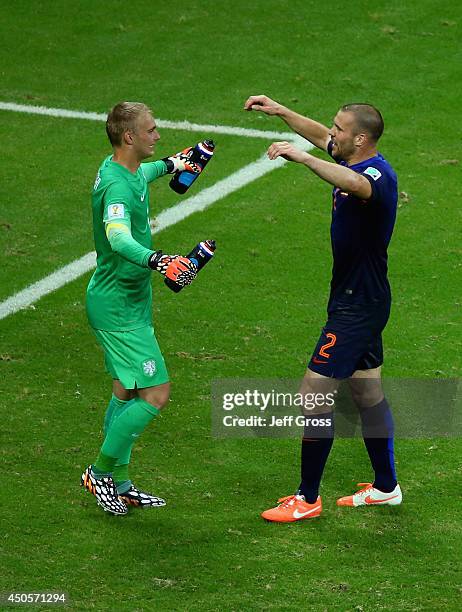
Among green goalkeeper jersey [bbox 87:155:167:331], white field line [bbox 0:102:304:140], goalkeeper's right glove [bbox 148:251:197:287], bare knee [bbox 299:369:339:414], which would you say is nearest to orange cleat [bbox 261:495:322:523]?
bare knee [bbox 299:369:339:414]

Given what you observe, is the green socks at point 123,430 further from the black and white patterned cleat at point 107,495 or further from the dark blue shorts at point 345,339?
the dark blue shorts at point 345,339

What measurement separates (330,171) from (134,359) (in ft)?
5.12

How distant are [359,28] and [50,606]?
11042mm

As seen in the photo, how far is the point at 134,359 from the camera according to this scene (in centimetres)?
730

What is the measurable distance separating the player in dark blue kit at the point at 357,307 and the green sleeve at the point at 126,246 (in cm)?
85

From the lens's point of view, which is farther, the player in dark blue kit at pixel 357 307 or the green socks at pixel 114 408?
the green socks at pixel 114 408

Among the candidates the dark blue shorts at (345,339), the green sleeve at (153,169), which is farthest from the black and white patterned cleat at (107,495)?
the green sleeve at (153,169)

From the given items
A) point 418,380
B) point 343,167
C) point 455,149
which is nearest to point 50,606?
point 343,167

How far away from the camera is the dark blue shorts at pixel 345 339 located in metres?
7.28

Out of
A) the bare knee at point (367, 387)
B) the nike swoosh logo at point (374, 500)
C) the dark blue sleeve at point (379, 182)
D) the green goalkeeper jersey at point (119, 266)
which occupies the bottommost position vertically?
the nike swoosh logo at point (374, 500)

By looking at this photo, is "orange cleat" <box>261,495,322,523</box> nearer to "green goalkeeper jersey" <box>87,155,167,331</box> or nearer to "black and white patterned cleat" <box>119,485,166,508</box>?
"black and white patterned cleat" <box>119,485,166,508</box>

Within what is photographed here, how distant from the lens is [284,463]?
8125 mm

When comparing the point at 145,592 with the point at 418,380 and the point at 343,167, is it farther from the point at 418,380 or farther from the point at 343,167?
the point at 418,380

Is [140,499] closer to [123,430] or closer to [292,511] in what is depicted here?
[123,430]
